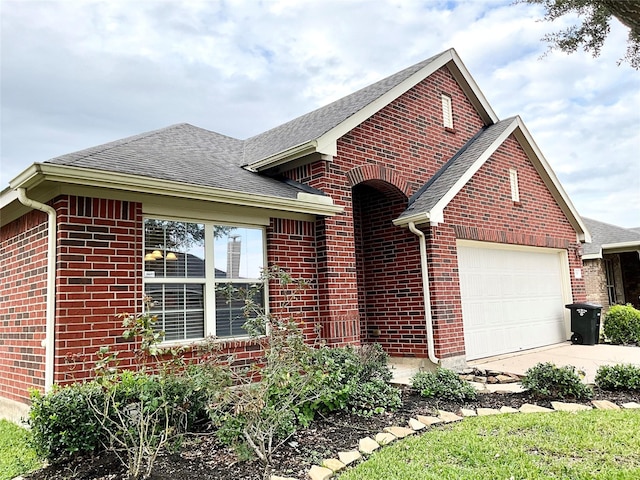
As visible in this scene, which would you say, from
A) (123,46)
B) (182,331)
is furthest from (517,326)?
(123,46)

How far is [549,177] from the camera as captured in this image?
38.5 ft

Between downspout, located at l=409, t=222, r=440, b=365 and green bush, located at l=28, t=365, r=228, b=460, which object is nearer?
green bush, located at l=28, t=365, r=228, b=460

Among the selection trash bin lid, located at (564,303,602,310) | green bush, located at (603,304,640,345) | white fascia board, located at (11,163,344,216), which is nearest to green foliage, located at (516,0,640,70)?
white fascia board, located at (11,163,344,216)

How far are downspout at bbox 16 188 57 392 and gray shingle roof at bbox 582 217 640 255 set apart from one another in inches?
630

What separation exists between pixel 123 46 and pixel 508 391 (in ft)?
40.1

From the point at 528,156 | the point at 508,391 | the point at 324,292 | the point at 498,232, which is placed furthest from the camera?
the point at 528,156

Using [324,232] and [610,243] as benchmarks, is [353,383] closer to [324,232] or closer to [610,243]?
[324,232]

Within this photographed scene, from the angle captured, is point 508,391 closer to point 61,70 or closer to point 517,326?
point 517,326

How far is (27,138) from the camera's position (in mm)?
21219

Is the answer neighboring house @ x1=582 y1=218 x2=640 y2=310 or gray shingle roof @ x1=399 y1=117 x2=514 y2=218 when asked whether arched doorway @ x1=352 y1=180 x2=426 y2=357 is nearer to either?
gray shingle roof @ x1=399 y1=117 x2=514 y2=218

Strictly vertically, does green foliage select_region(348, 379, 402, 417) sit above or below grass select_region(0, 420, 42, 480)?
above

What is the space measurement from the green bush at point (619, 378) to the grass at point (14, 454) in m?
7.13

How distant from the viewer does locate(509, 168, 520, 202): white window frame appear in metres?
10.8

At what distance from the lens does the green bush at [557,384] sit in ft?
20.0
